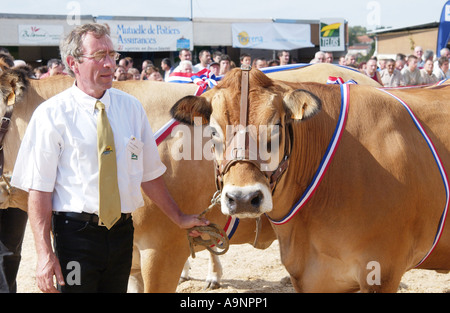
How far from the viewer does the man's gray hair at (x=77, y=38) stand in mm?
2385

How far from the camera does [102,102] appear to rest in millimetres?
2482

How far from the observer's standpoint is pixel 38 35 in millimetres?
17656

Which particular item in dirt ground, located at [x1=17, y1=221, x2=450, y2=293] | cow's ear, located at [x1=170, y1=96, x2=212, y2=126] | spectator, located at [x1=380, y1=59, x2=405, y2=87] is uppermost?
spectator, located at [x1=380, y1=59, x2=405, y2=87]

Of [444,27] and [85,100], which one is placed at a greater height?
[444,27]

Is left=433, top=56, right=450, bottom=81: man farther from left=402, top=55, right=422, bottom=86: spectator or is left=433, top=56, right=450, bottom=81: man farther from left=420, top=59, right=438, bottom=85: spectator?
left=402, top=55, right=422, bottom=86: spectator

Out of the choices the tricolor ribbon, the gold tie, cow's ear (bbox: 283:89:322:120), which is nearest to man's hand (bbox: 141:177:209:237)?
the gold tie

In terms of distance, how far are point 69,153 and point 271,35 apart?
19909 mm

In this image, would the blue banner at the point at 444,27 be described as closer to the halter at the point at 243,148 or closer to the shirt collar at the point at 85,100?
the halter at the point at 243,148

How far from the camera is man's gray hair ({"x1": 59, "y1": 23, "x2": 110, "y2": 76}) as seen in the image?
7.82 feet

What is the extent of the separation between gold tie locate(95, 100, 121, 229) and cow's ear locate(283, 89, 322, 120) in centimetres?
98

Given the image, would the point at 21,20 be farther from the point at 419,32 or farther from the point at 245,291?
the point at 419,32

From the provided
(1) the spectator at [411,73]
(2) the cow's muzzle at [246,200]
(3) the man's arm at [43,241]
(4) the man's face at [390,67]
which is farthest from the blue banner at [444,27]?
(3) the man's arm at [43,241]

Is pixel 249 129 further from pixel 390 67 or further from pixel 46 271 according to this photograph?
pixel 390 67

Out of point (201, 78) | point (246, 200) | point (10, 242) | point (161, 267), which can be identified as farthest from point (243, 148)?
point (10, 242)
